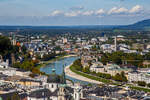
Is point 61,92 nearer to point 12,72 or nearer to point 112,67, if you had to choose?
point 12,72

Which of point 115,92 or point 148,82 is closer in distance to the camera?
point 115,92

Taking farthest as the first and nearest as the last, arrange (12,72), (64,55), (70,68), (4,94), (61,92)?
(64,55) → (70,68) → (12,72) → (4,94) → (61,92)

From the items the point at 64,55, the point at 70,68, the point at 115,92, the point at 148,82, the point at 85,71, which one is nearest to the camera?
the point at 115,92

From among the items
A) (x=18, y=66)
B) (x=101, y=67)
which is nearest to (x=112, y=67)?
(x=101, y=67)

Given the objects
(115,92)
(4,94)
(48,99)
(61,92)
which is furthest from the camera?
(115,92)

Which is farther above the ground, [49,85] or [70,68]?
[49,85]

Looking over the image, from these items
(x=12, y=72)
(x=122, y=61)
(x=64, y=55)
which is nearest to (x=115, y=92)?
(x=12, y=72)

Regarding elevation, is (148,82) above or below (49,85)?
below

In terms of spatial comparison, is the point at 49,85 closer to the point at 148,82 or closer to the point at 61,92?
the point at 61,92

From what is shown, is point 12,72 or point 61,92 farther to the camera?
point 12,72
